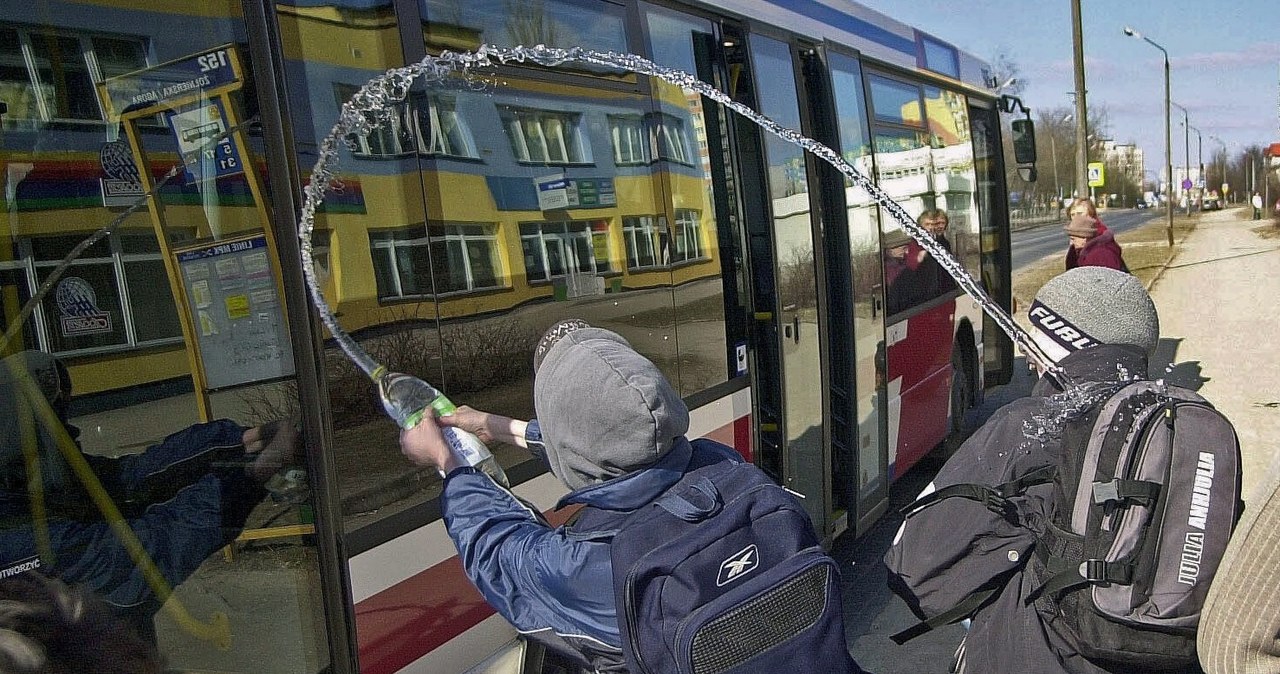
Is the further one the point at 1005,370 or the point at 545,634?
the point at 1005,370

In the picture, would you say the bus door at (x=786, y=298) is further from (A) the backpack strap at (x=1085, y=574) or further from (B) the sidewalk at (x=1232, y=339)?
(A) the backpack strap at (x=1085, y=574)

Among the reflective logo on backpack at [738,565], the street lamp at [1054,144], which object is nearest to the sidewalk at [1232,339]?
the reflective logo on backpack at [738,565]

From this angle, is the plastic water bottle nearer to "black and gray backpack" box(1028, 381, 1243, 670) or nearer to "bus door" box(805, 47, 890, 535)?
"black and gray backpack" box(1028, 381, 1243, 670)

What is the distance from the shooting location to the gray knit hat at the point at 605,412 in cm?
175

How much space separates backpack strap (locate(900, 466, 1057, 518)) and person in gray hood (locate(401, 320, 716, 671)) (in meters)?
0.60

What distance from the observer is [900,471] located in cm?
656

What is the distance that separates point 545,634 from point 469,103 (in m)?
1.69

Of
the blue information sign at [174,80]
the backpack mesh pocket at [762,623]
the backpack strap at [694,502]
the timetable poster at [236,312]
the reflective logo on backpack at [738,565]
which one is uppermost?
the blue information sign at [174,80]

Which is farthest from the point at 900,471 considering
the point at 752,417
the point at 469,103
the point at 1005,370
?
the point at 469,103

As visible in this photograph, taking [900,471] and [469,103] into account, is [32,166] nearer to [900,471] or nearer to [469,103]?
[469,103]

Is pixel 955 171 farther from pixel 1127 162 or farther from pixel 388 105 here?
pixel 1127 162

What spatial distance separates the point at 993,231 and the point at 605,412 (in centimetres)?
830

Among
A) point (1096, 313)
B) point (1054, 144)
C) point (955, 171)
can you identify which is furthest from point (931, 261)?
point (1054, 144)

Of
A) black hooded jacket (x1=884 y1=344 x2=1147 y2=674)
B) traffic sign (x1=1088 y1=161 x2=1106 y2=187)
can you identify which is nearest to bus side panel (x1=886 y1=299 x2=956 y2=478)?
black hooded jacket (x1=884 y1=344 x2=1147 y2=674)
